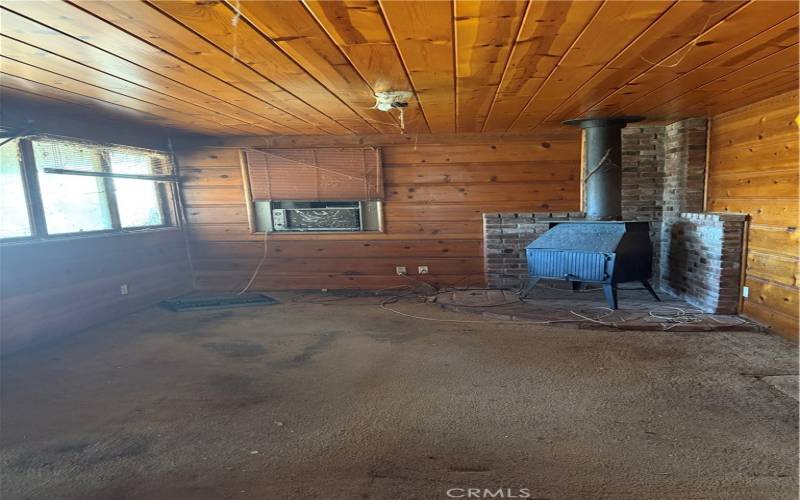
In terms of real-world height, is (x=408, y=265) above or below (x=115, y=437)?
above

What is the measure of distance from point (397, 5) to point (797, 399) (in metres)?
2.88

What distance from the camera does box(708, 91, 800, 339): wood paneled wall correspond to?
2861 mm

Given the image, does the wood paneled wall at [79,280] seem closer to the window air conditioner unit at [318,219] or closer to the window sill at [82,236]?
the window sill at [82,236]

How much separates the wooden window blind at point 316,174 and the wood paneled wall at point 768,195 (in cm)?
342

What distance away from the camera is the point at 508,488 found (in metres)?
1.59

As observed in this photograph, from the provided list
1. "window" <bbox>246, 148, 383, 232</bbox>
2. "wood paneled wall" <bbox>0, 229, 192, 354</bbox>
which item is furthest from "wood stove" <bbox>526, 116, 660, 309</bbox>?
"wood paneled wall" <bbox>0, 229, 192, 354</bbox>

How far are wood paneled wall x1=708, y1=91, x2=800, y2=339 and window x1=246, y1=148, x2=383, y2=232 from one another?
11.2 feet

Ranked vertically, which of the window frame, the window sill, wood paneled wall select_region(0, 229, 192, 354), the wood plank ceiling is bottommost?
wood paneled wall select_region(0, 229, 192, 354)

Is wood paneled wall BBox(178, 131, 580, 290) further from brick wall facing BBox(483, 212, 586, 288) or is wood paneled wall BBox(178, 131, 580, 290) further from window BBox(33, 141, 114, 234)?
window BBox(33, 141, 114, 234)

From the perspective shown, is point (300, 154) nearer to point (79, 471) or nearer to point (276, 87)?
point (276, 87)

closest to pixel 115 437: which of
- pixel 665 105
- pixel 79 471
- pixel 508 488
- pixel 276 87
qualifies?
pixel 79 471

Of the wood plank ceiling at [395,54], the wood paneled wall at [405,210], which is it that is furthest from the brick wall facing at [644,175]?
the wood plank ceiling at [395,54]

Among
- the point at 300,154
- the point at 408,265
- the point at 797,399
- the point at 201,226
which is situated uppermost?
the point at 300,154

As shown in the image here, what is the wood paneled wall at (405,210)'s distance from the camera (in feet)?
14.8
